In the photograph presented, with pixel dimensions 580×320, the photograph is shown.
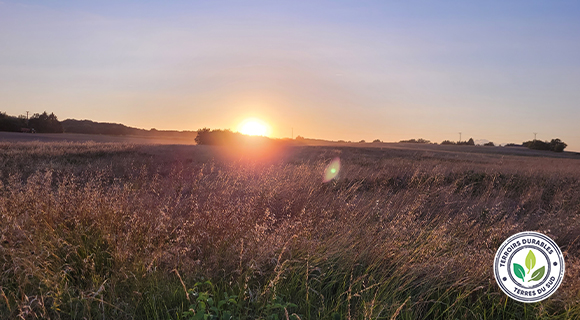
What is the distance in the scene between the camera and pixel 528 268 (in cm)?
330

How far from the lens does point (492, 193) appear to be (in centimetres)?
984

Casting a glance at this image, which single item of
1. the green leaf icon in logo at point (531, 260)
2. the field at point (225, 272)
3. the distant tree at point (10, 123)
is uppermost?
the distant tree at point (10, 123)

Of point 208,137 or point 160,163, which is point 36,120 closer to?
point 208,137

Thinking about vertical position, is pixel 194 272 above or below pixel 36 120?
below

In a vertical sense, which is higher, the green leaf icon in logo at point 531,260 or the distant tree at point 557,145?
the distant tree at point 557,145

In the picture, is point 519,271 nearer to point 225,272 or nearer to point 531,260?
point 531,260

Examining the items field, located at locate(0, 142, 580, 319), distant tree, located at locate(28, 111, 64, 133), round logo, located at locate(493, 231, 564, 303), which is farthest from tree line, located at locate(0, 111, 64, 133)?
round logo, located at locate(493, 231, 564, 303)

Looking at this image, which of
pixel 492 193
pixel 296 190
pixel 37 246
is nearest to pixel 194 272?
pixel 37 246

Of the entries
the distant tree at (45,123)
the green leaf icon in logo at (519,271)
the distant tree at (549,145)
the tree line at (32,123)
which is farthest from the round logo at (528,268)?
the distant tree at (45,123)

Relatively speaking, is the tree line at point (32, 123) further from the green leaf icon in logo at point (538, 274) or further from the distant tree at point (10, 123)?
the green leaf icon in logo at point (538, 274)

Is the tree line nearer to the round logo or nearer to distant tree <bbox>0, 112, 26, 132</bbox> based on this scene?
distant tree <bbox>0, 112, 26, 132</bbox>

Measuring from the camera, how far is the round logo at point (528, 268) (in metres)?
3.22

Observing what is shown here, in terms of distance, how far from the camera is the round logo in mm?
3221

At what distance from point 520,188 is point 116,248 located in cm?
1206
